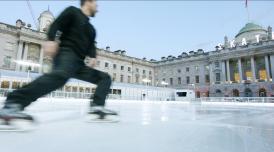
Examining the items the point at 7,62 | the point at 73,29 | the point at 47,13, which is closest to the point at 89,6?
the point at 73,29

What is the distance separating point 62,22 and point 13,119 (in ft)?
2.78

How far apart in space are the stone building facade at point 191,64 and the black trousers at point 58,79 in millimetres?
25742

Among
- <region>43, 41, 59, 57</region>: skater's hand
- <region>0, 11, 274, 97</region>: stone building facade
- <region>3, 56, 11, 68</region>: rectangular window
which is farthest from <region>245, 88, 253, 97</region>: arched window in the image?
<region>3, 56, 11, 68</region>: rectangular window

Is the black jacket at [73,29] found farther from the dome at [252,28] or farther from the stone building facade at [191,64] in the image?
the dome at [252,28]

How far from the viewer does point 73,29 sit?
1702 millimetres

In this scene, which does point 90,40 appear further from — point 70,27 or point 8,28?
point 8,28

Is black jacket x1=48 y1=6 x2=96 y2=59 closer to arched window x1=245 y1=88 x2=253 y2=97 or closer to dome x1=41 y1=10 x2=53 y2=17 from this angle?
arched window x1=245 y1=88 x2=253 y2=97

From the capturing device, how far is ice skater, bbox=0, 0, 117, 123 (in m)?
1.40

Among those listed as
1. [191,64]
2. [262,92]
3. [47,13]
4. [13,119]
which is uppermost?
[47,13]

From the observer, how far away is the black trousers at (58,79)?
1.41 metres

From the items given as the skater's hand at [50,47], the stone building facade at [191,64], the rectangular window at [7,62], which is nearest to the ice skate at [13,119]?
the skater's hand at [50,47]

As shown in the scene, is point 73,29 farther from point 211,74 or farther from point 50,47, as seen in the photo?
point 211,74

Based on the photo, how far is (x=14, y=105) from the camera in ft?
4.49

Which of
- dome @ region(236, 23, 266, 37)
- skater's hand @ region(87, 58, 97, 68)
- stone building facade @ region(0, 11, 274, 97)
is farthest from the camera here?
dome @ region(236, 23, 266, 37)
